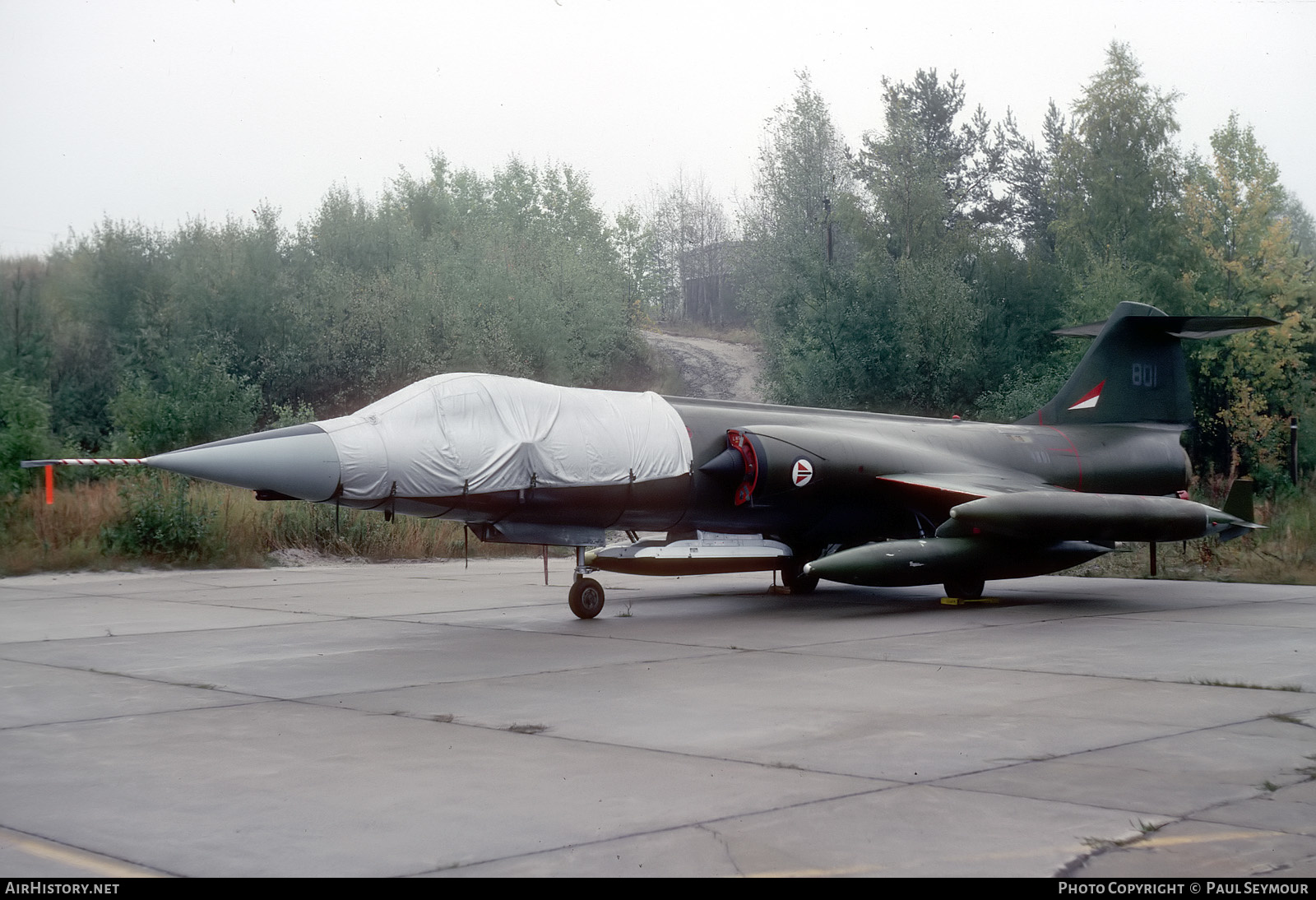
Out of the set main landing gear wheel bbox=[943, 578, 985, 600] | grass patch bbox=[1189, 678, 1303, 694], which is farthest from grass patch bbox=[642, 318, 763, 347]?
grass patch bbox=[1189, 678, 1303, 694]

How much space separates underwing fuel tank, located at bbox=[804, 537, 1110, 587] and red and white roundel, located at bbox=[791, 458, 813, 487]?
983mm

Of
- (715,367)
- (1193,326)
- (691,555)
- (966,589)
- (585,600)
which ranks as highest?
(715,367)

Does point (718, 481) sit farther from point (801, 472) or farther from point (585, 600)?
point (585, 600)

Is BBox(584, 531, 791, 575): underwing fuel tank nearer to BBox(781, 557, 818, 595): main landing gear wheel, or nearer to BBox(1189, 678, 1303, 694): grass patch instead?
BBox(781, 557, 818, 595): main landing gear wheel

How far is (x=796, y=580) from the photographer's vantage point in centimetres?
1497

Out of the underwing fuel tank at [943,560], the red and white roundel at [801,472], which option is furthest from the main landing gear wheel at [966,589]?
the red and white roundel at [801,472]

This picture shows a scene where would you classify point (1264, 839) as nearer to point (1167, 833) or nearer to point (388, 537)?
point (1167, 833)

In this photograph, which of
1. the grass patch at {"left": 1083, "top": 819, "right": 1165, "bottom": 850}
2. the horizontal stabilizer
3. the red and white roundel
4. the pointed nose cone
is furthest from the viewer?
the horizontal stabilizer

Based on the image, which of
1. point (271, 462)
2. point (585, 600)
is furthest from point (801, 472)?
point (271, 462)

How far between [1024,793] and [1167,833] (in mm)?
691

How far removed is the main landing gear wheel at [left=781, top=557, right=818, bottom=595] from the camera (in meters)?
14.7

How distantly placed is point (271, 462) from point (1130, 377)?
12.5 m

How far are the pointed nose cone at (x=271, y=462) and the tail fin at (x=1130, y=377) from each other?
11281 millimetres

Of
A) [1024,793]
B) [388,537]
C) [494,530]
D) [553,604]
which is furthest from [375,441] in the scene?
[388,537]
